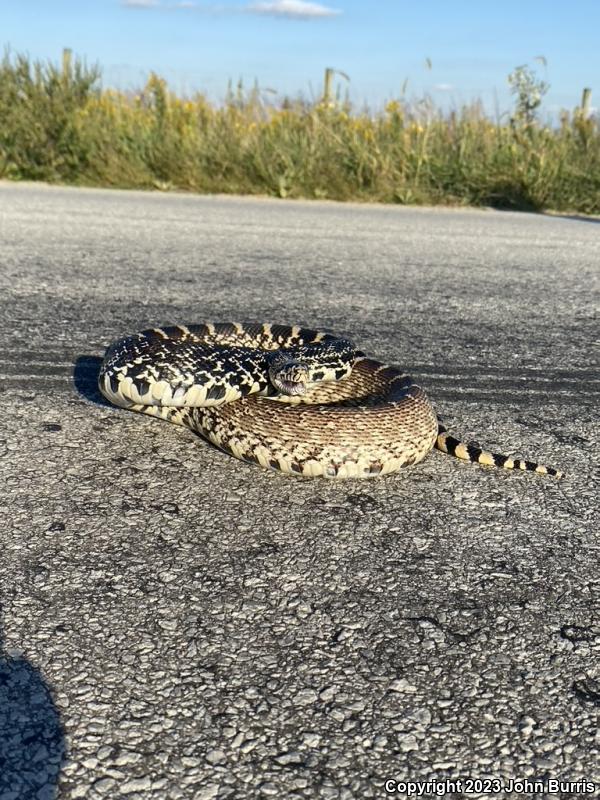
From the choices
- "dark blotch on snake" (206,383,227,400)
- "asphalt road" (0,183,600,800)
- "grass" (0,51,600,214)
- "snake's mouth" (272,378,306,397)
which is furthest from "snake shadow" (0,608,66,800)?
→ "grass" (0,51,600,214)

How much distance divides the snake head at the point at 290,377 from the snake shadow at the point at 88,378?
0.96m

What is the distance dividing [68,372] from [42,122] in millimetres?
15845

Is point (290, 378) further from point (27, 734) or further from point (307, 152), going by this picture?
point (307, 152)

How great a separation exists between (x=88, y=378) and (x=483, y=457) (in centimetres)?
235

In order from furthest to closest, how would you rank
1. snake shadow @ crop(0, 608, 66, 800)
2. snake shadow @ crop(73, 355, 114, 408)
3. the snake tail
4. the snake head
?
snake shadow @ crop(73, 355, 114, 408), the snake head, the snake tail, snake shadow @ crop(0, 608, 66, 800)

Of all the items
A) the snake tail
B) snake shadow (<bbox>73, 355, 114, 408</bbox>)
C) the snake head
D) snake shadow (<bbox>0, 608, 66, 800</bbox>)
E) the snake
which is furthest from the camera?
snake shadow (<bbox>73, 355, 114, 408</bbox>)

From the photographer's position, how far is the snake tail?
4363 millimetres

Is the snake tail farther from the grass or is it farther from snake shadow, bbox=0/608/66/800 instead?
the grass

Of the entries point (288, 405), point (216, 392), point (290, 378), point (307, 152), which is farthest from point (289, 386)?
point (307, 152)

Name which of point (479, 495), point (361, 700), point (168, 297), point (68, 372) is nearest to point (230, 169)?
point (168, 297)

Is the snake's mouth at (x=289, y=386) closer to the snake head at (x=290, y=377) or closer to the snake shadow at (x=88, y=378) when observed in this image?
the snake head at (x=290, y=377)

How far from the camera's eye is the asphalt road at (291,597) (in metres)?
2.37

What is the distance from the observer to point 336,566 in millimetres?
3381

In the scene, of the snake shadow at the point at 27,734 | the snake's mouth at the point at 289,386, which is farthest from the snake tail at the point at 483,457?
the snake shadow at the point at 27,734
